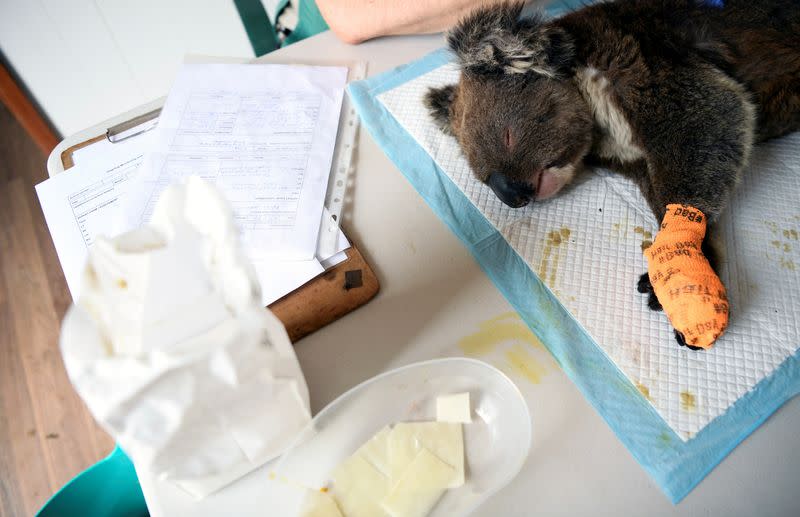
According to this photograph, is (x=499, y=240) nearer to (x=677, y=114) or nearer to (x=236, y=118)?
(x=677, y=114)

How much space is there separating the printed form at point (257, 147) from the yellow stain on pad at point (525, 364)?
1.11 feet

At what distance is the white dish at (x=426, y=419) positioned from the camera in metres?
0.56

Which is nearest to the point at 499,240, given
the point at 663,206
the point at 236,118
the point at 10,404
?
the point at 663,206

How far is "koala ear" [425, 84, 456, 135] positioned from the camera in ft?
3.02

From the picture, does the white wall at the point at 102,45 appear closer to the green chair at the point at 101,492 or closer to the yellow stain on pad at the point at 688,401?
the green chair at the point at 101,492

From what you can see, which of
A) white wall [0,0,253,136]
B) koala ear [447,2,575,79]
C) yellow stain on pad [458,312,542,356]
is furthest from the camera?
white wall [0,0,253,136]

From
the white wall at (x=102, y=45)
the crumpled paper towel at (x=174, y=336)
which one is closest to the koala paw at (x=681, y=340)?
the crumpled paper towel at (x=174, y=336)

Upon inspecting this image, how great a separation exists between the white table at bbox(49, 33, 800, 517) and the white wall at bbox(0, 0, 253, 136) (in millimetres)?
872

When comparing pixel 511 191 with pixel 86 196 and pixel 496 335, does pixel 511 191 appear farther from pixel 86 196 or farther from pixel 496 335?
pixel 86 196

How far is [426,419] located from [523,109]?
52 cm

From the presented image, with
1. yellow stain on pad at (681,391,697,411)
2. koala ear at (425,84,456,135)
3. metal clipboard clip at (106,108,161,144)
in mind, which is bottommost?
yellow stain on pad at (681,391,697,411)

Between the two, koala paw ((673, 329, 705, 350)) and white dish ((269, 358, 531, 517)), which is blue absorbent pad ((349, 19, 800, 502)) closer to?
koala paw ((673, 329, 705, 350))

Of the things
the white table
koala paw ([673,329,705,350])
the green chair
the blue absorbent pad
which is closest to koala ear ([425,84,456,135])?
the blue absorbent pad

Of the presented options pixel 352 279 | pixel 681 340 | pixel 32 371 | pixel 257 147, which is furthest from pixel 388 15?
pixel 32 371
